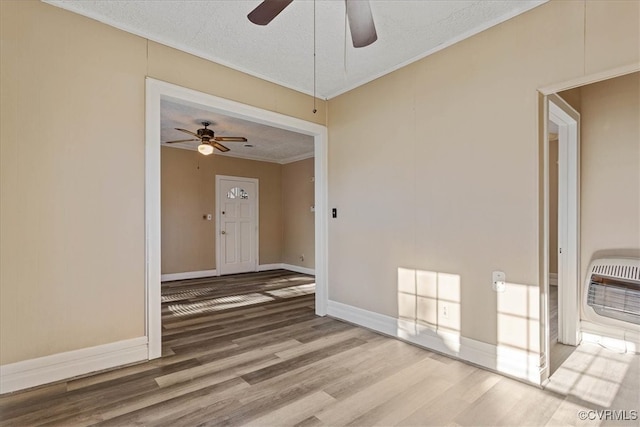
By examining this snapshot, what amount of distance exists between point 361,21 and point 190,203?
18.8ft

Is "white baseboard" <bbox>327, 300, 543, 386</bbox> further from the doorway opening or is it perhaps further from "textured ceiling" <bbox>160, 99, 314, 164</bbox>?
"textured ceiling" <bbox>160, 99, 314, 164</bbox>

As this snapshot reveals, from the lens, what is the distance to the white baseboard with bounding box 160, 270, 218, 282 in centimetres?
621

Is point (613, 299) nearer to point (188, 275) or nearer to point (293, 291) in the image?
point (293, 291)

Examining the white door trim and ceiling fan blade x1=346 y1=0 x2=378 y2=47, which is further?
the white door trim

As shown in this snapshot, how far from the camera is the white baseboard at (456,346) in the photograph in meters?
2.28

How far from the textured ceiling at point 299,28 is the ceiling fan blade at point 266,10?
0.66 metres

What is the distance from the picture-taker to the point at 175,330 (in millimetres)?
3367

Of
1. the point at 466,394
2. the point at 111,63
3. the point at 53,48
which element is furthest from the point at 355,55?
the point at 466,394

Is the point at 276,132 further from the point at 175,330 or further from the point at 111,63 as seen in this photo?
the point at 175,330

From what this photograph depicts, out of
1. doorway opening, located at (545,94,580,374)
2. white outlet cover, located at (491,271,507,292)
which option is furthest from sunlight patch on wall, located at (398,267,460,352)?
doorway opening, located at (545,94,580,374)

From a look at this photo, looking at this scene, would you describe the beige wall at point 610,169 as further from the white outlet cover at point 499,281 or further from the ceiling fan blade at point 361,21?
the ceiling fan blade at point 361,21

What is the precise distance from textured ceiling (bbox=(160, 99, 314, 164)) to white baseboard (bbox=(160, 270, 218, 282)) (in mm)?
2557

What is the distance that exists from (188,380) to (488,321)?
7.65 ft

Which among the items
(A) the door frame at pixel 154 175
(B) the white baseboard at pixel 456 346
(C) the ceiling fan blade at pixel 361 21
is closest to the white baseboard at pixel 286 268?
(B) the white baseboard at pixel 456 346
